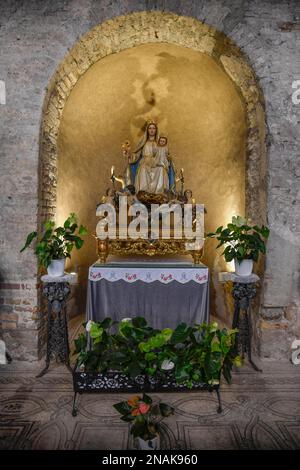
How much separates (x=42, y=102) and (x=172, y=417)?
3612mm

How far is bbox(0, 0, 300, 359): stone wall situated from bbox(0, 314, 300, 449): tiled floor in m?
0.77

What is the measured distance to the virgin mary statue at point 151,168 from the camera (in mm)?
4586

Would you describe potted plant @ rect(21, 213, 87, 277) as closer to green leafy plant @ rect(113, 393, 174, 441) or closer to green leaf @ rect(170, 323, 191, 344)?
green leaf @ rect(170, 323, 191, 344)

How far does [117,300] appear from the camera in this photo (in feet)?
12.3

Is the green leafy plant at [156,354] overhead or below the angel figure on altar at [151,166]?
below

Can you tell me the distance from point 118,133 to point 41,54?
222 centimetres

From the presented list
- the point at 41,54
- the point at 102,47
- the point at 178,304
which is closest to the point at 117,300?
the point at 178,304

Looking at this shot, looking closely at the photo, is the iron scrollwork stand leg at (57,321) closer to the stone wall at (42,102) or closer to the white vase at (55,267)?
the white vase at (55,267)

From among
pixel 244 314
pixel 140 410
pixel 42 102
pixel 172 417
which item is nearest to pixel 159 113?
pixel 42 102

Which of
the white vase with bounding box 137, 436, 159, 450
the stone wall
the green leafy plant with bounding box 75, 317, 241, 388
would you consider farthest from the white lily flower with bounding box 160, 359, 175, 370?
the stone wall

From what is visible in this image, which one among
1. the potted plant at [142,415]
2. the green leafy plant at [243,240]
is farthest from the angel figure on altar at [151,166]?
the potted plant at [142,415]

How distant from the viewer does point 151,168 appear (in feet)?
15.2

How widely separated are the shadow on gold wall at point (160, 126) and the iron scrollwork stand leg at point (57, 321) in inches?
59.4

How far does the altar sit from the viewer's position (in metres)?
3.66
